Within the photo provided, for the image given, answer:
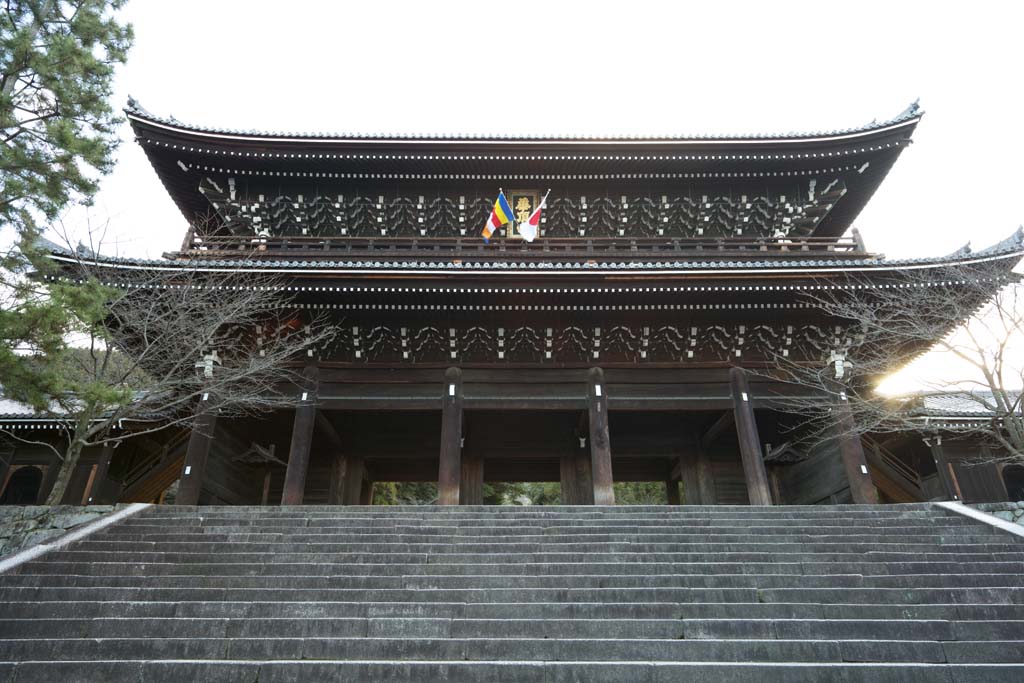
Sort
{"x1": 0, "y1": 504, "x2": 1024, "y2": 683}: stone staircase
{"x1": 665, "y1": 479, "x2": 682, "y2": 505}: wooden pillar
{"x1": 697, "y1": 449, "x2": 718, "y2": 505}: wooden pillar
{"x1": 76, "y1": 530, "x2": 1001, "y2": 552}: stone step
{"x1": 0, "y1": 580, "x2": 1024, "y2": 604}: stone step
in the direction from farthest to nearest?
{"x1": 665, "y1": 479, "x2": 682, "y2": 505}: wooden pillar → {"x1": 697, "y1": 449, "x2": 718, "y2": 505}: wooden pillar → {"x1": 76, "y1": 530, "x2": 1001, "y2": 552}: stone step → {"x1": 0, "y1": 580, "x2": 1024, "y2": 604}: stone step → {"x1": 0, "y1": 504, "x2": 1024, "y2": 683}: stone staircase

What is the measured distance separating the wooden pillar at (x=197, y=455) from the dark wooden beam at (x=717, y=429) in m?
10.2

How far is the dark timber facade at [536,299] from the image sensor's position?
10969mm

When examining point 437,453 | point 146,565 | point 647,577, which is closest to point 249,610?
point 146,565

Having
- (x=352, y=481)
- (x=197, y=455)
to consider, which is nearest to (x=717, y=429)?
(x=352, y=481)

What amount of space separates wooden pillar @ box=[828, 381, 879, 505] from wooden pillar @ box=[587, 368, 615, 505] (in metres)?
4.43

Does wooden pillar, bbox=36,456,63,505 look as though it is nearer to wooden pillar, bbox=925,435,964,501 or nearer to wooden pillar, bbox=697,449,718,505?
wooden pillar, bbox=697,449,718,505

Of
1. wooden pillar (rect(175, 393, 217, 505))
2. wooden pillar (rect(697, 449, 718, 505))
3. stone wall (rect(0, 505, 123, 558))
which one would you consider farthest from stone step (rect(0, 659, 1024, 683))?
wooden pillar (rect(697, 449, 718, 505))

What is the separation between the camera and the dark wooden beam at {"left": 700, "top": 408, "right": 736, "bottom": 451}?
12.2 meters

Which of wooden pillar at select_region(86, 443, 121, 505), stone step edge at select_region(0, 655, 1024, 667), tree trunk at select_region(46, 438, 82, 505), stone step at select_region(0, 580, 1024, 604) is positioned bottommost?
stone step edge at select_region(0, 655, 1024, 667)

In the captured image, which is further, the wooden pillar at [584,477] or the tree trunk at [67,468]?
the wooden pillar at [584,477]

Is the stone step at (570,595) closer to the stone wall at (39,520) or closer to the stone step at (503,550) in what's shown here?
the stone step at (503,550)

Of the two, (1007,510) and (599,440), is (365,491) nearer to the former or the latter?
(599,440)

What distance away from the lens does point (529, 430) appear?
578 inches

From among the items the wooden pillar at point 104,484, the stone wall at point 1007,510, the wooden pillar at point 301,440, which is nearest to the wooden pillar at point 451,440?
the wooden pillar at point 301,440
